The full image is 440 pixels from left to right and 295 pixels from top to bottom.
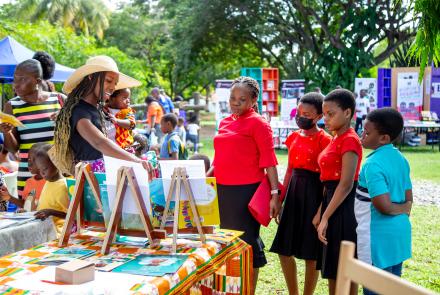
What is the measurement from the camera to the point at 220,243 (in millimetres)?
3006

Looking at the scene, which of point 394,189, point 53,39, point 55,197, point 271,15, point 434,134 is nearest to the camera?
point 394,189

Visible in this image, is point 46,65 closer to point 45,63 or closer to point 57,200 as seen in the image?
point 45,63

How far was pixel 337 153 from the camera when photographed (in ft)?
11.8

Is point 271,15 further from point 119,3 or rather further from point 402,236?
point 402,236

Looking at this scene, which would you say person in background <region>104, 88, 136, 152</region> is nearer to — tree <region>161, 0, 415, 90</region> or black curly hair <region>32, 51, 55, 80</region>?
black curly hair <region>32, 51, 55, 80</region>

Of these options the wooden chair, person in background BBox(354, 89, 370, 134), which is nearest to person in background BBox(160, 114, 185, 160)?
the wooden chair

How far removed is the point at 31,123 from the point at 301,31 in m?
23.6

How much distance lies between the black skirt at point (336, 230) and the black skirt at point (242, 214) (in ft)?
1.52

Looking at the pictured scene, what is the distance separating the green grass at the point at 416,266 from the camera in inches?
185

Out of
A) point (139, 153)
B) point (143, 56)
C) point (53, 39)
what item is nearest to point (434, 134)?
point (53, 39)

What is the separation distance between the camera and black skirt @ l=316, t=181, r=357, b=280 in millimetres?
3641

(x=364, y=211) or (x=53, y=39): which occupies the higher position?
(x=53, y=39)

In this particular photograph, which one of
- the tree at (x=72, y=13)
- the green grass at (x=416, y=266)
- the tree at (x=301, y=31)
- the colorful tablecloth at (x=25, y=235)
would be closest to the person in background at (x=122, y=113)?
the colorful tablecloth at (x=25, y=235)

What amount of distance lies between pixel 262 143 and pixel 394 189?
90 cm
